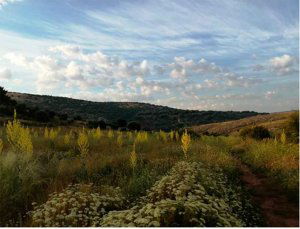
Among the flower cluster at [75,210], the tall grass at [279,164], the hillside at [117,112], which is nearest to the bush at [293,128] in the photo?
the tall grass at [279,164]

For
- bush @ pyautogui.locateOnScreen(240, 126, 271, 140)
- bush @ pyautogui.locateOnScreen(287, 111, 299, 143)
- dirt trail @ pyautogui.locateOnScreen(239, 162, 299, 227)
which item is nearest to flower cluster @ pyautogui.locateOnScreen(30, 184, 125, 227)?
dirt trail @ pyautogui.locateOnScreen(239, 162, 299, 227)

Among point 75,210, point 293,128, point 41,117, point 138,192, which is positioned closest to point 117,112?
point 41,117

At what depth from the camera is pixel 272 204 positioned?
1018 centimetres

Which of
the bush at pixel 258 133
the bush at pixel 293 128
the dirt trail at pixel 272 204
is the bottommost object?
the dirt trail at pixel 272 204

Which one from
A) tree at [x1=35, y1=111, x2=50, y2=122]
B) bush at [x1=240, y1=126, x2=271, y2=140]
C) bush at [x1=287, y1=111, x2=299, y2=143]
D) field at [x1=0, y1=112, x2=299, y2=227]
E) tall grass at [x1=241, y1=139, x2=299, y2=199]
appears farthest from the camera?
tree at [x1=35, y1=111, x2=50, y2=122]

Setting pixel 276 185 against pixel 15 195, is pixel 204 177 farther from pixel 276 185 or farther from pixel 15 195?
pixel 15 195

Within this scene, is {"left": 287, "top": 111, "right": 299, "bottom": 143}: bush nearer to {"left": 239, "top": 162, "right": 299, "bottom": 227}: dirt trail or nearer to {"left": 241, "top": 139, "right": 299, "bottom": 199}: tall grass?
{"left": 241, "top": 139, "right": 299, "bottom": 199}: tall grass

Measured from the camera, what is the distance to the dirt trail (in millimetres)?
8883

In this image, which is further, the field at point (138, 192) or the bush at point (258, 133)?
the bush at point (258, 133)

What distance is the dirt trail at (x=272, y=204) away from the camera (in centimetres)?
888

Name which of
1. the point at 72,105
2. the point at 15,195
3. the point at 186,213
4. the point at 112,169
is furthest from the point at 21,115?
the point at 72,105

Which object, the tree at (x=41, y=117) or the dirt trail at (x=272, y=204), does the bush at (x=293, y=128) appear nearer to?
the dirt trail at (x=272, y=204)

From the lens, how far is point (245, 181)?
41.4 feet

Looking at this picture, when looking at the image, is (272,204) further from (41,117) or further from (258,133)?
(41,117)
